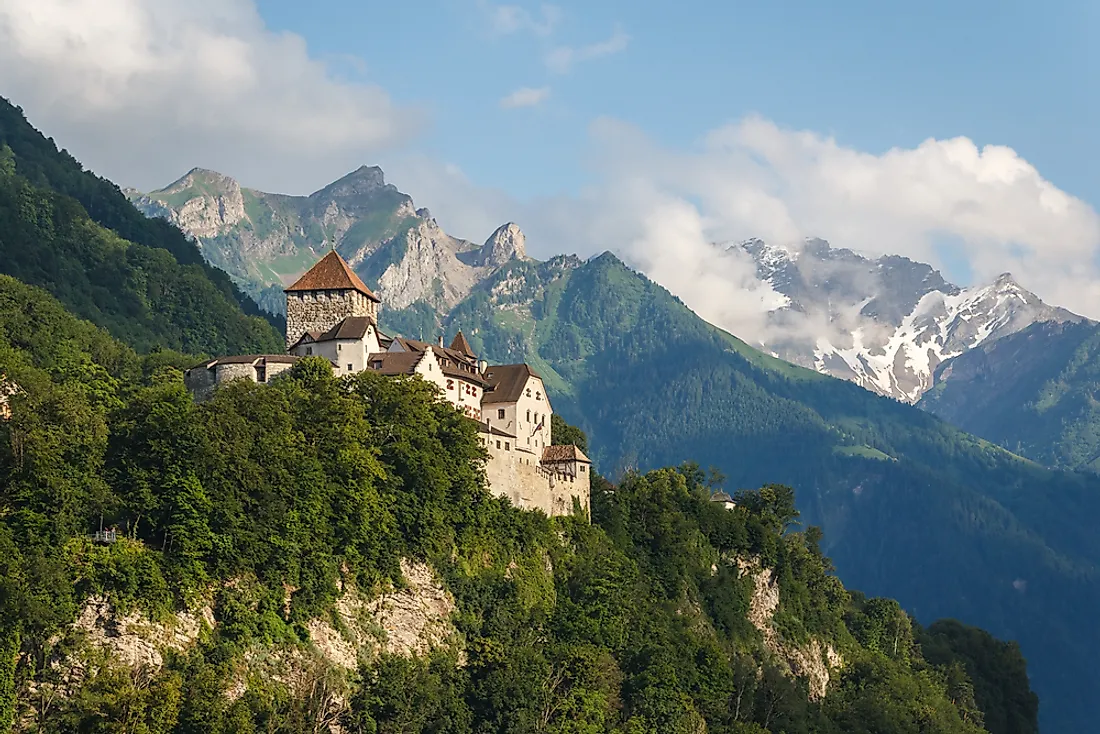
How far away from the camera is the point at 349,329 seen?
11488cm

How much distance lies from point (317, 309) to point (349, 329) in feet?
23.1

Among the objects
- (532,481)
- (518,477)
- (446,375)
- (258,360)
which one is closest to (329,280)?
(446,375)

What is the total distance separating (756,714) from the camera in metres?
122

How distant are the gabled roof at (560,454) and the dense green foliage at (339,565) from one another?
205 inches

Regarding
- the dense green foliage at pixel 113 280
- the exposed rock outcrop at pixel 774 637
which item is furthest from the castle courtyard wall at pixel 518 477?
the dense green foliage at pixel 113 280

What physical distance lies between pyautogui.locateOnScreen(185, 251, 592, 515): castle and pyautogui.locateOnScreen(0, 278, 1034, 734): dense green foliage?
2788 millimetres

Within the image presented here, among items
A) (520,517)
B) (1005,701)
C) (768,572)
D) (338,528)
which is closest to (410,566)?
(338,528)

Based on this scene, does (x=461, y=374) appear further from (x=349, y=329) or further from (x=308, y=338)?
(x=308, y=338)

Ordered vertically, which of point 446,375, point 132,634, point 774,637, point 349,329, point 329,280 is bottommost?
point 132,634

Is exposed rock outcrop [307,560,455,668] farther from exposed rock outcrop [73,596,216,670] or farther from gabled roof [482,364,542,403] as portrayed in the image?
gabled roof [482,364,542,403]

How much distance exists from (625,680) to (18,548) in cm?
4748

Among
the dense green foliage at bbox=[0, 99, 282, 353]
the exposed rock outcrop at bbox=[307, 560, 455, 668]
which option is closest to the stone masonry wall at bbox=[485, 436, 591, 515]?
the exposed rock outcrop at bbox=[307, 560, 455, 668]

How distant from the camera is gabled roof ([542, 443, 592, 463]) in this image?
396 ft

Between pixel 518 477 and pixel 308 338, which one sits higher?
pixel 308 338
